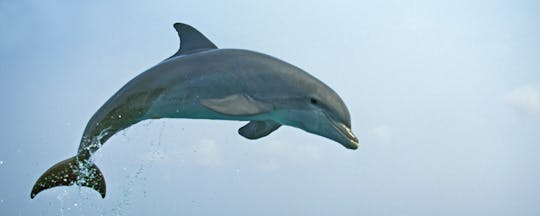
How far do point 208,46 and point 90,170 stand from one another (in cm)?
260

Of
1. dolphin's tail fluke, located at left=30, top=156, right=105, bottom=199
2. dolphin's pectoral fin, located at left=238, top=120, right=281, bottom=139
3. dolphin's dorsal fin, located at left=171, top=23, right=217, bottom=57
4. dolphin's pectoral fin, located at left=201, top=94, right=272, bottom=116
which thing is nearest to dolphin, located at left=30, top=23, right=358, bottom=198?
dolphin's pectoral fin, located at left=201, top=94, right=272, bottom=116

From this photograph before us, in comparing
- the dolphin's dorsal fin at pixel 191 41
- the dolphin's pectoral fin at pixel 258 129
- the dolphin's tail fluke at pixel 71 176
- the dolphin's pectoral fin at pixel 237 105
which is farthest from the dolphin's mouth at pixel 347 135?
the dolphin's tail fluke at pixel 71 176

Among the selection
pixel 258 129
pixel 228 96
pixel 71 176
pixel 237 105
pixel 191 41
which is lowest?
pixel 71 176

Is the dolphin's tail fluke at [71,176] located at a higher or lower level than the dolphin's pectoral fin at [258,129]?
lower

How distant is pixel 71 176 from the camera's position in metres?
6.70

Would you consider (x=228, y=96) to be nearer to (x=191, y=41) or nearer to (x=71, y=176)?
(x=191, y=41)

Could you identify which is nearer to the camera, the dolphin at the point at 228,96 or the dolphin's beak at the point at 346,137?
the dolphin at the point at 228,96

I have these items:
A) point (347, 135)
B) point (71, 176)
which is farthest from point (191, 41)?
point (347, 135)

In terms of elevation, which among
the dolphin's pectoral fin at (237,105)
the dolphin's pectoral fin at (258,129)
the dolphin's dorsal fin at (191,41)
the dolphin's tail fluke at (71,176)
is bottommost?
the dolphin's tail fluke at (71,176)

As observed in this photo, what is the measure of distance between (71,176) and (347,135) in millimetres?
4115

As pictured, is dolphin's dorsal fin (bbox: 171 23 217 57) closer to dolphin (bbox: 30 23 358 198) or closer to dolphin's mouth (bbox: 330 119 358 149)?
dolphin (bbox: 30 23 358 198)

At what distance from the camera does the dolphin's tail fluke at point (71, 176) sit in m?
6.61

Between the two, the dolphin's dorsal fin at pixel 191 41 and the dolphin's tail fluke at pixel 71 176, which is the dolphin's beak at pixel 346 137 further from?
the dolphin's tail fluke at pixel 71 176

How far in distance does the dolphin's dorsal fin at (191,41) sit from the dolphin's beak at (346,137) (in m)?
2.33
